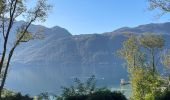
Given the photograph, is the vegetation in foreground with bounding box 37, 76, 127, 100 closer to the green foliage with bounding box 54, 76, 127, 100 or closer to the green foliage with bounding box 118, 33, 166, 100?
the green foliage with bounding box 54, 76, 127, 100

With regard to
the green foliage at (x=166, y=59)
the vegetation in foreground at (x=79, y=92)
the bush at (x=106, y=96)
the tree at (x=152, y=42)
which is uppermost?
the tree at (x=152, y=42)

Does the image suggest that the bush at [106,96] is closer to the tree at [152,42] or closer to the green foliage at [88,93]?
the green foliage at [88,93]

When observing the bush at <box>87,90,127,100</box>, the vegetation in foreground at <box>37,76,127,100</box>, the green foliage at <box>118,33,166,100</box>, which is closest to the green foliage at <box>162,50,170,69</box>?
the green foliage at <box>118,33,166,100</box>

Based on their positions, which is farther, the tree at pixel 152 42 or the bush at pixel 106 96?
the tree at pixel 152 42

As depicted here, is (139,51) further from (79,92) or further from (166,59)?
(79,92)

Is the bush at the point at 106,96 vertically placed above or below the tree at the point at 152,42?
below

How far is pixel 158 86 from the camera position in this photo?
1363 inches

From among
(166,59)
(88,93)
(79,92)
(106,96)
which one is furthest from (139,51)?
(106,96)

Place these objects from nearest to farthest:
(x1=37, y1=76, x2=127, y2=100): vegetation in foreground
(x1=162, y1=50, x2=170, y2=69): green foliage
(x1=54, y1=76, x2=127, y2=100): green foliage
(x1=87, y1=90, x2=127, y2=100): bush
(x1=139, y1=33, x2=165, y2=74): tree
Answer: (x1=87, y1=90, x2=127, y2=100): bush < (x1=54, y1=76, x2=127, y2=100): green foliage < (x1=37, y1=76, x2=127, y2=100): vegetation in foreground < (x1=162, y1=50, x2=170, y2=69): green foliage < (x1=139, y1=33, x2=165, y2=74): tree

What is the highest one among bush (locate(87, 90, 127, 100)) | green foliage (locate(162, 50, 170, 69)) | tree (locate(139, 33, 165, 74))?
tree (locate(139, 33, 165, 74))

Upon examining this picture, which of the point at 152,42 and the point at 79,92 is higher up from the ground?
the point at 152,42

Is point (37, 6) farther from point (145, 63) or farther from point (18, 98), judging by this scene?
point (145, 63)

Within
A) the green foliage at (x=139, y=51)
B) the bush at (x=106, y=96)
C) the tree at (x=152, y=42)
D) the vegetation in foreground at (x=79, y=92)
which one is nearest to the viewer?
the bush at (x=106, y=96)

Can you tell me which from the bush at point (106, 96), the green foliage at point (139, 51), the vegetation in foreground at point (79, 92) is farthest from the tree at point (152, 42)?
the bush at point (106, 96)
